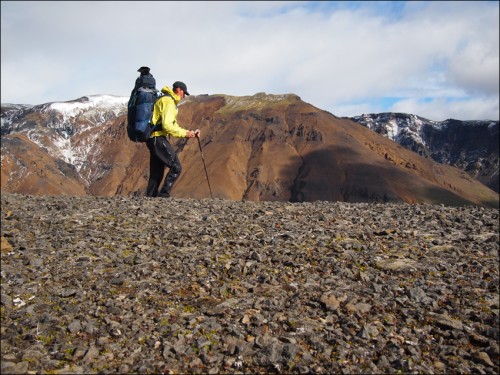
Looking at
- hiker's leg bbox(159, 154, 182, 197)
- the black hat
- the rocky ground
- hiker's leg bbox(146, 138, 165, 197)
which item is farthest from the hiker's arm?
the rocky ground

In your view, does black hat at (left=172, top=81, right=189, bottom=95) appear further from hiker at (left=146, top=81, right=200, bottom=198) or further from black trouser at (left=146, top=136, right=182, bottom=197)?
black trouser at (left=146, top=136, right=182, bottom=197)

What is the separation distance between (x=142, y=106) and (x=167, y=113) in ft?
2.32

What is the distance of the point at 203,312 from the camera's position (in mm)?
6707

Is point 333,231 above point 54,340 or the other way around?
above

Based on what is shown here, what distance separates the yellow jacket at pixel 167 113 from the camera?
42.7ft

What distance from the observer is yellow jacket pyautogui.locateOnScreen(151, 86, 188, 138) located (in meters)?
13.0

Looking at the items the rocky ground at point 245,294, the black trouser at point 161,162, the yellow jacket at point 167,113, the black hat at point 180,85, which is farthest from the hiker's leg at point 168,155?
the rocky ground at point 245,294

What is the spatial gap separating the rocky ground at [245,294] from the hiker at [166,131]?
2.66 metres

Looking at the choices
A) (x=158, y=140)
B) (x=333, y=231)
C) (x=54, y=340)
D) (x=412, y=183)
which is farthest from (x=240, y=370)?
(x=412, y=183)

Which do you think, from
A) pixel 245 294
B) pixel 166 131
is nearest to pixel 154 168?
pixel 166 131

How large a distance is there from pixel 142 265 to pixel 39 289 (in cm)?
173

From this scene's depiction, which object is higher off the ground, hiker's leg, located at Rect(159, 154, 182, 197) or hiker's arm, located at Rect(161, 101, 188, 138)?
hiker's arm, located at Rect(161, 101, 188, 138)

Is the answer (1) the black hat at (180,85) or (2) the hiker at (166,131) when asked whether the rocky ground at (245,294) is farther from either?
(1) the black hat at (180,85)

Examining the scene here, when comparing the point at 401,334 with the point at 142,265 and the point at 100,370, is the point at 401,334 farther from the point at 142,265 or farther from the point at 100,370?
the point at 142,265
